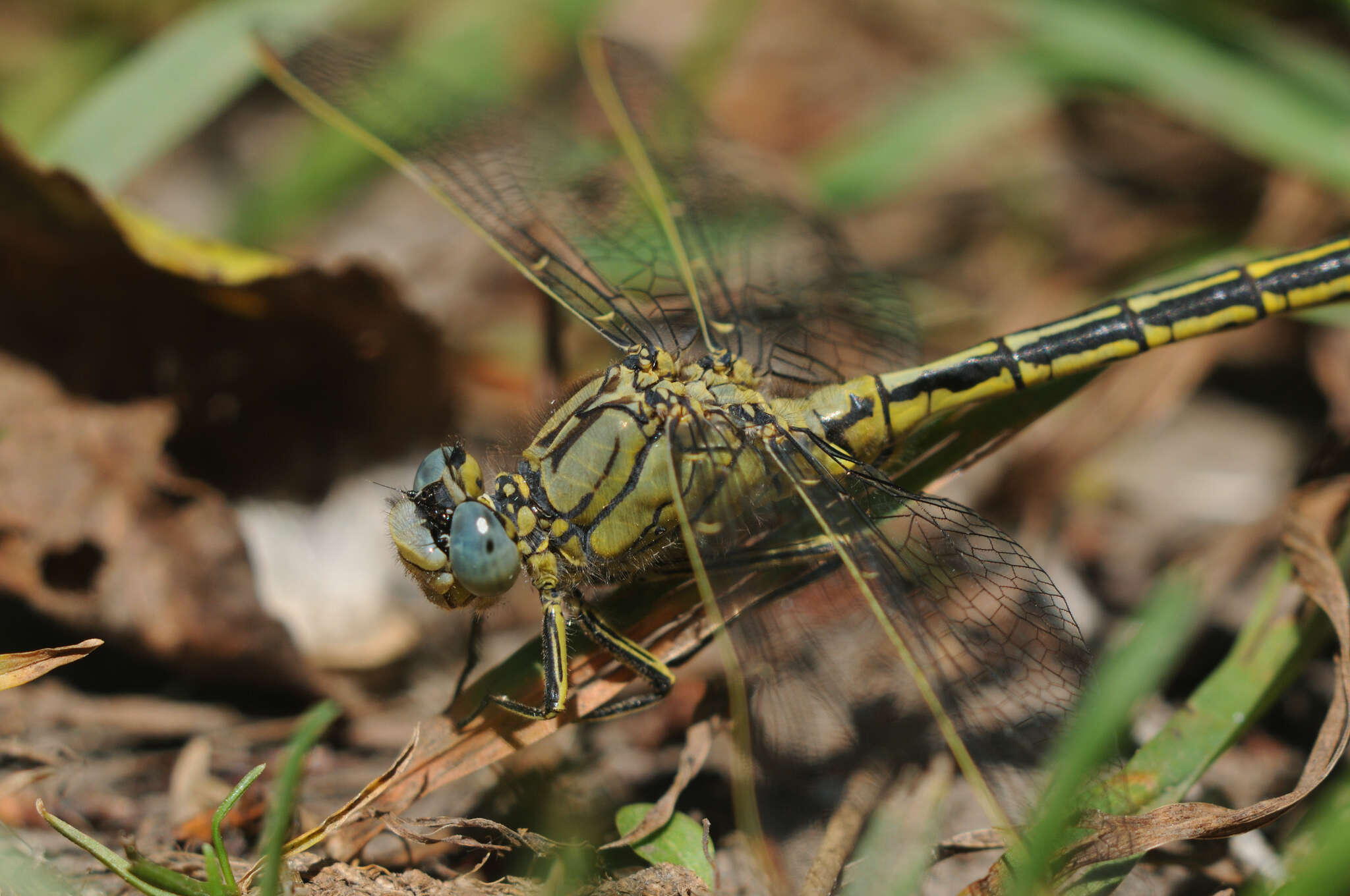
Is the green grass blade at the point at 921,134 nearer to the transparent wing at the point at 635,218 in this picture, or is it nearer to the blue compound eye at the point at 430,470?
the transparent wing at the point at 635,218

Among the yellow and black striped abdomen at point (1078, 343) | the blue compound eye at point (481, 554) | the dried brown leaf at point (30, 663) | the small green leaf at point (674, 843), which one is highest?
the yellow and black striped abdomen at point (1078, 343)

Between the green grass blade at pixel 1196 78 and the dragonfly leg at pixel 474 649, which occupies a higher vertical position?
the green grass blade at pixel 1196 78

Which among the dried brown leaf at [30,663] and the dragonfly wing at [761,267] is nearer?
the dried brown leaf at [30,663]

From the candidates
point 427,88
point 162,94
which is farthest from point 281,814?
point 162,94

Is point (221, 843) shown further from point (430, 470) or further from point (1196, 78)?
point (1196, 78)

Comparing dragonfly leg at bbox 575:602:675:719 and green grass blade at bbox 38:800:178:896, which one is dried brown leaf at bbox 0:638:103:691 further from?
dragonfly leg at bbox 575:602:675:719

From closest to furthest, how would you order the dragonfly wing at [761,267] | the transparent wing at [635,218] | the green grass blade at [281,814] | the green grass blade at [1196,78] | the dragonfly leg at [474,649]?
the green grass blade at [281,814], the dragonfly leg at [474,649], the transparent wing at [635,218], the dragonfly wing at [761,267], the green grass blade at [1196,78]

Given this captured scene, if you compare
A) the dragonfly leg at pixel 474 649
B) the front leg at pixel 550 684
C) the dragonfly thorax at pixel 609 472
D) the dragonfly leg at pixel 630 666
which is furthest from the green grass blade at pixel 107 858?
the dragonfly thorax at pixel 609 472
